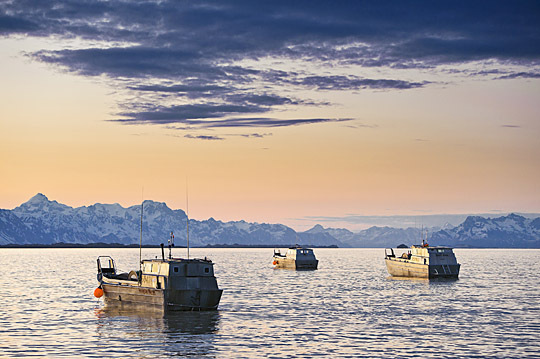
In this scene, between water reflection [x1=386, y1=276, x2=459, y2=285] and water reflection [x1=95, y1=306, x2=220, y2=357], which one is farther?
water reflection [x1=386, y1=276, x2=459, y2=285]

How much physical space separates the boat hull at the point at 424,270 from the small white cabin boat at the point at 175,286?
5080cm

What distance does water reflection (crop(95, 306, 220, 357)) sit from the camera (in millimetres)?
44125

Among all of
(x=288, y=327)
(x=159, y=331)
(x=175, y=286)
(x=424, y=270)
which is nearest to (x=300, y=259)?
(x=424, y=270)

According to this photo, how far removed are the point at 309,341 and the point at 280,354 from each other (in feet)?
16.5

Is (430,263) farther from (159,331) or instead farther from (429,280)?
(159,331)

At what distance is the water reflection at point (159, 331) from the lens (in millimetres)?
44125

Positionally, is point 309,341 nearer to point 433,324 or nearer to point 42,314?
point 433,324

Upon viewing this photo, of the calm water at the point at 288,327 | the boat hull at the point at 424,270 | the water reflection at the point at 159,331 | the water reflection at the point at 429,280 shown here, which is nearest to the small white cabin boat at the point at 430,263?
the boat hull at the point at 424,270

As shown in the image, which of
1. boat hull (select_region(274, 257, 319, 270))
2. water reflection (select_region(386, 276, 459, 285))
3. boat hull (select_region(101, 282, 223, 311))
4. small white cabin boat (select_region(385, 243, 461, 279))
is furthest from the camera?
boat hull (select_region(274, 257, 319, 270))

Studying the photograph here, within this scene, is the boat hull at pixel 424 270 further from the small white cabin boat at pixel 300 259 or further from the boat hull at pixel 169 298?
the boat hull at pixel 169 298

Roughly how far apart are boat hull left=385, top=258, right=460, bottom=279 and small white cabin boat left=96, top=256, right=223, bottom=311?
167 ft

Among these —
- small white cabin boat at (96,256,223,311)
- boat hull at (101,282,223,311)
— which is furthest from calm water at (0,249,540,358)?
small white cabin boat at (96,256,223,311)

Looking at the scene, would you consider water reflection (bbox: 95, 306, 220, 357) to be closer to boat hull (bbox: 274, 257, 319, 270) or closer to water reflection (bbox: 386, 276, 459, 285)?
water reflection (bbox: 386, 276, 459, 285)

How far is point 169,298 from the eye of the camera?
5825 centimetres
